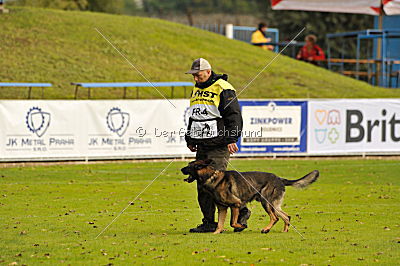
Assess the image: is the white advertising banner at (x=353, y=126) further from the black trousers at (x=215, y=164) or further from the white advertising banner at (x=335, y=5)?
the white advertising banner at (x=335, y=5)

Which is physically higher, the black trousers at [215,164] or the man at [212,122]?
the man at [212,122]

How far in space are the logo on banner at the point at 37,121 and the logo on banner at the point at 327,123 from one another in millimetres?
7337

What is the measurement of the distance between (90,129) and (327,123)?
6.55 m

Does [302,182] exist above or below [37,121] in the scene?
below

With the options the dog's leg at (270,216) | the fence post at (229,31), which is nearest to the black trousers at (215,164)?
the dog's leg at (270,216)

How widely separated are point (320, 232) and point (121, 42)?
25.9 meters

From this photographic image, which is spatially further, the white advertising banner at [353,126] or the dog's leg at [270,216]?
the white advertising banner at [353,126]

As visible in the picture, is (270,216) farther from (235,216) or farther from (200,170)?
(200,170)

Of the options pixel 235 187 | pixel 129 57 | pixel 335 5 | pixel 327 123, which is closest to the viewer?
pixel 235 187

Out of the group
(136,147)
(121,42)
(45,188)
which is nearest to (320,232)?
(45,188)

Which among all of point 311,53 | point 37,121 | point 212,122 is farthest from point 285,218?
point 311,53

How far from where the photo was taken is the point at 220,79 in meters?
10.3

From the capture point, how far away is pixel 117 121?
2123cm

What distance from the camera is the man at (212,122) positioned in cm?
1021
